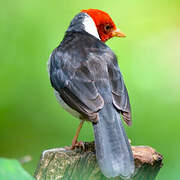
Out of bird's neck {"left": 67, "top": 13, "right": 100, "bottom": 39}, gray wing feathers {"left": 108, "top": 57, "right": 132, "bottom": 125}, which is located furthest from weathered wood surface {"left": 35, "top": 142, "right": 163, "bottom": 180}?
bird's neck {"left": 67, "top": 13, "right": 100, "bottom": 39}

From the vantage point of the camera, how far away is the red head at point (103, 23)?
21.1 ft

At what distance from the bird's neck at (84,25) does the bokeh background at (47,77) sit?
1.36 metres

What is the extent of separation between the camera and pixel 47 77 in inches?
301

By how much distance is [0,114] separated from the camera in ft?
24.4

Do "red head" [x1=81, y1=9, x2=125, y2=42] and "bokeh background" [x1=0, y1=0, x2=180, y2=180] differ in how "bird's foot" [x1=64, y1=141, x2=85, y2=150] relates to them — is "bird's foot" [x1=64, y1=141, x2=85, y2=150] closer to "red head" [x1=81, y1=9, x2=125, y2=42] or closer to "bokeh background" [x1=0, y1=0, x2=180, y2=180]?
"bokeh background" [x1=0, y1=0, x2=180, y2=180]

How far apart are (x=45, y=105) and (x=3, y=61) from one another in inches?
46.8

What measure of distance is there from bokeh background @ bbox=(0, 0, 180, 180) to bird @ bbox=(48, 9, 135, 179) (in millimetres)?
1890

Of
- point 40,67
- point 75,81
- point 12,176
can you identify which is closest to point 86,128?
point 40,67

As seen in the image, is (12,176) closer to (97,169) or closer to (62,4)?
(97,169)

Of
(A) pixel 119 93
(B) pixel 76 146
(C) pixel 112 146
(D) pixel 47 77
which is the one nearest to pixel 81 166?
(C) pixel 112 146

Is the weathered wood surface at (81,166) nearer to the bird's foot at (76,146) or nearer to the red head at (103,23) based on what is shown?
the bird's foot at (76,146)

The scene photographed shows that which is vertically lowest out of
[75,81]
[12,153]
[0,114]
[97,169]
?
[12,153]

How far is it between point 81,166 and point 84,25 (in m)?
2.67

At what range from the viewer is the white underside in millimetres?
6199
